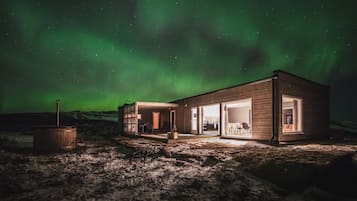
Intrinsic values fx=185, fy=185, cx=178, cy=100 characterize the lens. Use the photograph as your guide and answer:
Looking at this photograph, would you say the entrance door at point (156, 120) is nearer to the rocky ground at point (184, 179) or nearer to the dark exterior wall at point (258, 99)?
the dark exterior wall at point (258, 99)

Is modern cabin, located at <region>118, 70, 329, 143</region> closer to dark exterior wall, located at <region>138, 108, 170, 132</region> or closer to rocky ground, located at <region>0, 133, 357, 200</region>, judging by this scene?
dark exterior wall, located at <region>138, 108, 170, 132</region>

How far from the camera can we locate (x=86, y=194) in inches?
140

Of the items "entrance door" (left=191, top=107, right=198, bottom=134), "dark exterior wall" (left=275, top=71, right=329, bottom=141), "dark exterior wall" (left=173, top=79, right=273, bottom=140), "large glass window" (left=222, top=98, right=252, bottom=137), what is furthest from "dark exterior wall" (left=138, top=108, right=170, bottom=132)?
"dark exterior wall" (left=275, top=71, right=329, bottom=141)

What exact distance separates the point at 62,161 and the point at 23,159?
156 cm

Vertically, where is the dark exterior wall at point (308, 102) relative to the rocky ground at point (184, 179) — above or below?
above

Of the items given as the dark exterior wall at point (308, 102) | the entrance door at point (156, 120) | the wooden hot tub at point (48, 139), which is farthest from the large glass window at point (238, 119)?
the wooden hot tub at point (48, 139)

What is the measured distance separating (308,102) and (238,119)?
22.7 ft

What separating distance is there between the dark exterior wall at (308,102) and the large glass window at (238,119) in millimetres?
3332

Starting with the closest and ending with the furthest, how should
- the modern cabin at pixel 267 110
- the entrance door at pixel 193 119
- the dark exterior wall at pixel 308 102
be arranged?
the modern cabin at pixel 267 110, the dark exterior wall at pixel 308 102, the entrance door at pixel 193 119

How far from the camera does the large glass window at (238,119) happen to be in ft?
43.2

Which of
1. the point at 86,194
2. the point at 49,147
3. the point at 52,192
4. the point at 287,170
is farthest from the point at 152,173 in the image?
the point at 49,147

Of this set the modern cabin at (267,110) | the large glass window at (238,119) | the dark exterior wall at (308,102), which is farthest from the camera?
the large glass window at (238,119)

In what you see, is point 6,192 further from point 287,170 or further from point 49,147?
point 287,170

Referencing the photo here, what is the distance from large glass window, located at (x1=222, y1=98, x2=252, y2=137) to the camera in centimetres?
1318
